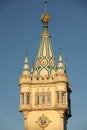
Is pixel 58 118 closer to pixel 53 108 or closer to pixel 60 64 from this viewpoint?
pixel 53 108

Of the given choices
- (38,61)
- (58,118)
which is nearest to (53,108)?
(58,118)

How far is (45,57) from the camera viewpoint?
108m

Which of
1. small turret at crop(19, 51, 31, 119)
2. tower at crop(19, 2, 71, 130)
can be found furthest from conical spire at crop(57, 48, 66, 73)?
small turret at crop(19, 51, 31, 119)

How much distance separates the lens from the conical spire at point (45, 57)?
107m

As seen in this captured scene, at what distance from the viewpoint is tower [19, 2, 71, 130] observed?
104000 millimetres

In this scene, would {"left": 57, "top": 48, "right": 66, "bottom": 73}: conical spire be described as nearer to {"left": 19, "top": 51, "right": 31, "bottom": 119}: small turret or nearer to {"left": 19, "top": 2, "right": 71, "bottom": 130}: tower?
{"left": 19, "top": 2, "right": 71, "bottom": 130}: tower

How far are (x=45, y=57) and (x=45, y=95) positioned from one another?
21.4ft

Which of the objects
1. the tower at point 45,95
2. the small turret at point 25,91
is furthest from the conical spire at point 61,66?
the small turret at point 25,91

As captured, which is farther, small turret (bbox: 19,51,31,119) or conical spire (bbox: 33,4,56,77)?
conical spire (bbox: 33,4,56,77)

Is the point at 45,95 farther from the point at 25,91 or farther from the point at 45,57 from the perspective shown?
the point at 45,57

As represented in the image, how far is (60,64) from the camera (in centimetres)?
10719

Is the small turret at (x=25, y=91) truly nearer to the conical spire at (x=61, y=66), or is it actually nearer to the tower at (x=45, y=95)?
the tower at (x=45, y=95)

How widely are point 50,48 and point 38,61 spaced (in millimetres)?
3012

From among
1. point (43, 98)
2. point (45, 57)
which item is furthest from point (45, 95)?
point (45, 57)
